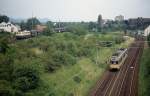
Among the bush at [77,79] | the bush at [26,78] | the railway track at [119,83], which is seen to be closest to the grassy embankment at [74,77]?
the bush at [77,79]

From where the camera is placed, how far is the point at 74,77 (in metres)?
34.9

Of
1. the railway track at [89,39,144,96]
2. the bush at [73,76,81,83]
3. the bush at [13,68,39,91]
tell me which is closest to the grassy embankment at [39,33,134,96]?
the bush at [73,76,81,83]

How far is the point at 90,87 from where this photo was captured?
33.2 m

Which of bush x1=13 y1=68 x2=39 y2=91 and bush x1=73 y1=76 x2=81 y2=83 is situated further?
bush x1=73 y1=76 x2=81 y2=83

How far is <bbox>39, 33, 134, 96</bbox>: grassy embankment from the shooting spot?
29531mm

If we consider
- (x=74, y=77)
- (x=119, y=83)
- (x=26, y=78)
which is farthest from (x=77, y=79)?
Answer: (x=26, y=78)

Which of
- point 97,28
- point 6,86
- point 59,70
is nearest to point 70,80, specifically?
point 59,70

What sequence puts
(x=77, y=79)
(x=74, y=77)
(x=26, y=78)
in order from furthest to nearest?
(x=74, y=77), (x=77, y=79), (x=26, y=78)

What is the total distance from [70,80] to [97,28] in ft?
304

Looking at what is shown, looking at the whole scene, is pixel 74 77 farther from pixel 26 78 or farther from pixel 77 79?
pixel 26 78

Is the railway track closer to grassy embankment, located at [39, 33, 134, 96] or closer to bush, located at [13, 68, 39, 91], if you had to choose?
grassy embankment, located at [39, 33, 134, 96]

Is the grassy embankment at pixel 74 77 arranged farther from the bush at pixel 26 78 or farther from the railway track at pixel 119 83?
the bush at pixel 26 78

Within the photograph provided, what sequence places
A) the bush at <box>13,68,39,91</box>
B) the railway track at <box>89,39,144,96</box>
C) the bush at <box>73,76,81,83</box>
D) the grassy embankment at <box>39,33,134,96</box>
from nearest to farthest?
1. the bush at <box>13,68,39,91</box>
2. the grassy embankment at <box>39,33,134,96</box>
3. the railway track at <box>89,39,144,96</box>
4. the bush at <box>73,76,81,83</box>

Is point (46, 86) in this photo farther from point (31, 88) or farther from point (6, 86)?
point (6, 86)
